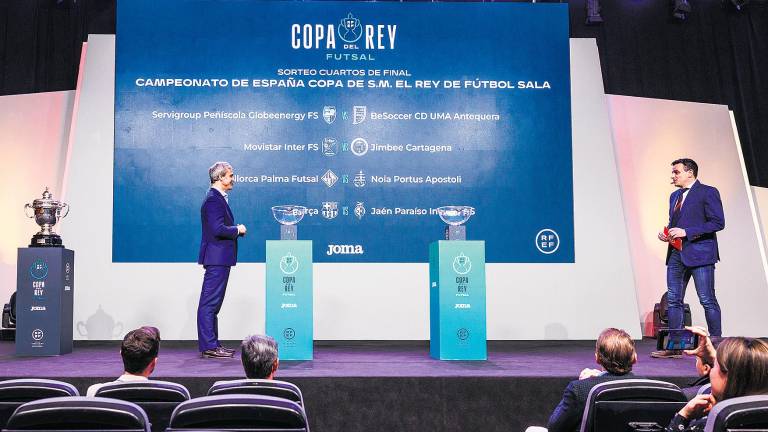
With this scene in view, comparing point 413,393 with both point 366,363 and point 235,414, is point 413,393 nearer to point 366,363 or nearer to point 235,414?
point 366,363

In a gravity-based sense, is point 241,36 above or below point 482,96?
above

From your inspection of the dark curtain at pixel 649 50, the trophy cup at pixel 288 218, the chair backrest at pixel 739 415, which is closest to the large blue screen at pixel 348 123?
the dark curtain at pixel 649 50

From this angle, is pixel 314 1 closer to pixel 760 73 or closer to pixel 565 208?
pixel 565 208

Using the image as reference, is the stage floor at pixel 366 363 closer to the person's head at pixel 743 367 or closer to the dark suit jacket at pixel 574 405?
the dark suit jacket at pixel 574 405

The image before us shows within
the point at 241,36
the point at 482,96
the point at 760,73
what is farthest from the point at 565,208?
the point at 241,36

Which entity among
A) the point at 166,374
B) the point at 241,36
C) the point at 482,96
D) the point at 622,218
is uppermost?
the point at 241,36

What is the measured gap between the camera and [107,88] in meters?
7.71

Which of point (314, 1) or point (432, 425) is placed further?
point (314, 1)

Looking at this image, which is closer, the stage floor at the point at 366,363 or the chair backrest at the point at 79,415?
the chair backrest at the point at 79,415

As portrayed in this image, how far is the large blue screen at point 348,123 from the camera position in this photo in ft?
24.9

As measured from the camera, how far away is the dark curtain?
8.07 meters

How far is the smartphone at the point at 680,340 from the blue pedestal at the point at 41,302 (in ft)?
15.8

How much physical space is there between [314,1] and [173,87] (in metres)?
1.64

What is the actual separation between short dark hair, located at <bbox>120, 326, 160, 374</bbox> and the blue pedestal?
130 inches
